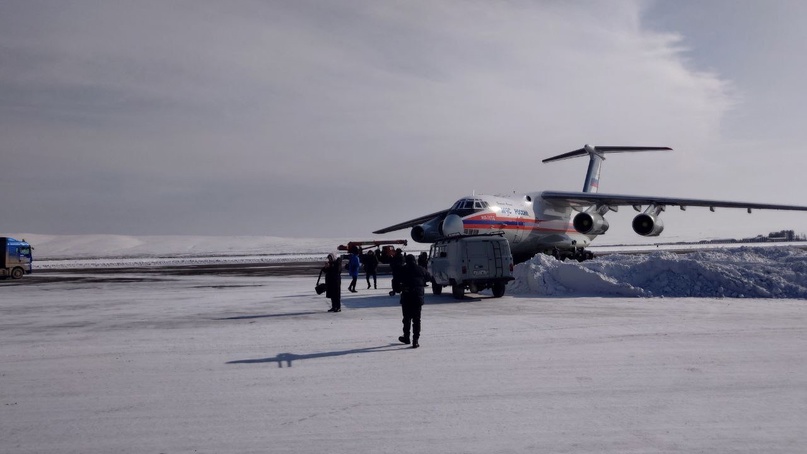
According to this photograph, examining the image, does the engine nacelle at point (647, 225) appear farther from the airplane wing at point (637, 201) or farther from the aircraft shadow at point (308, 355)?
the aircraft shadow at point (308, 355)

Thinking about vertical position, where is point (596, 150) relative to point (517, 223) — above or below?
above

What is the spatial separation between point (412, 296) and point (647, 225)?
21974 millimetres

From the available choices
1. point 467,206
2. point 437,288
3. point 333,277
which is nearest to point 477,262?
point 437,288

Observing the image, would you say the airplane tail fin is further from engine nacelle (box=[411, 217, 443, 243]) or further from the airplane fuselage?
engine nacelle (box=[411, 217, 443, 243])

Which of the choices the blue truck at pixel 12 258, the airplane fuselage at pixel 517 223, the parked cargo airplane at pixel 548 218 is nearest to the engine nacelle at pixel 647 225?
the parked cargo airplane at pixel 548 218

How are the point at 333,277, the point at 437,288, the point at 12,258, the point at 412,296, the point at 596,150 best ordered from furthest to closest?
the point at 596,150, the point at 12,258, the point at 437,288, the point at 333,277, the point at 412,296

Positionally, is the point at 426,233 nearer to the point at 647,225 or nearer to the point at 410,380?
the point at 647,225

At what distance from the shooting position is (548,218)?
32500mm

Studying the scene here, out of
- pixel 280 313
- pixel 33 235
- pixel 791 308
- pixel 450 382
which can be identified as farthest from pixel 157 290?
pixel 33 235

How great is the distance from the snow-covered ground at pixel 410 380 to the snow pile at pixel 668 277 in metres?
2.69

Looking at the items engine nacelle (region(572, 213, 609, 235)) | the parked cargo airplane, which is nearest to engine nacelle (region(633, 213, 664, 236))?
the parked cargo airplane

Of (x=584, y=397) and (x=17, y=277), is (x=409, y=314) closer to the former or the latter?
(x=584, y=397)

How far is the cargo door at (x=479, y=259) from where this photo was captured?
1845cm

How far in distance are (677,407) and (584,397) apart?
3.19ft
